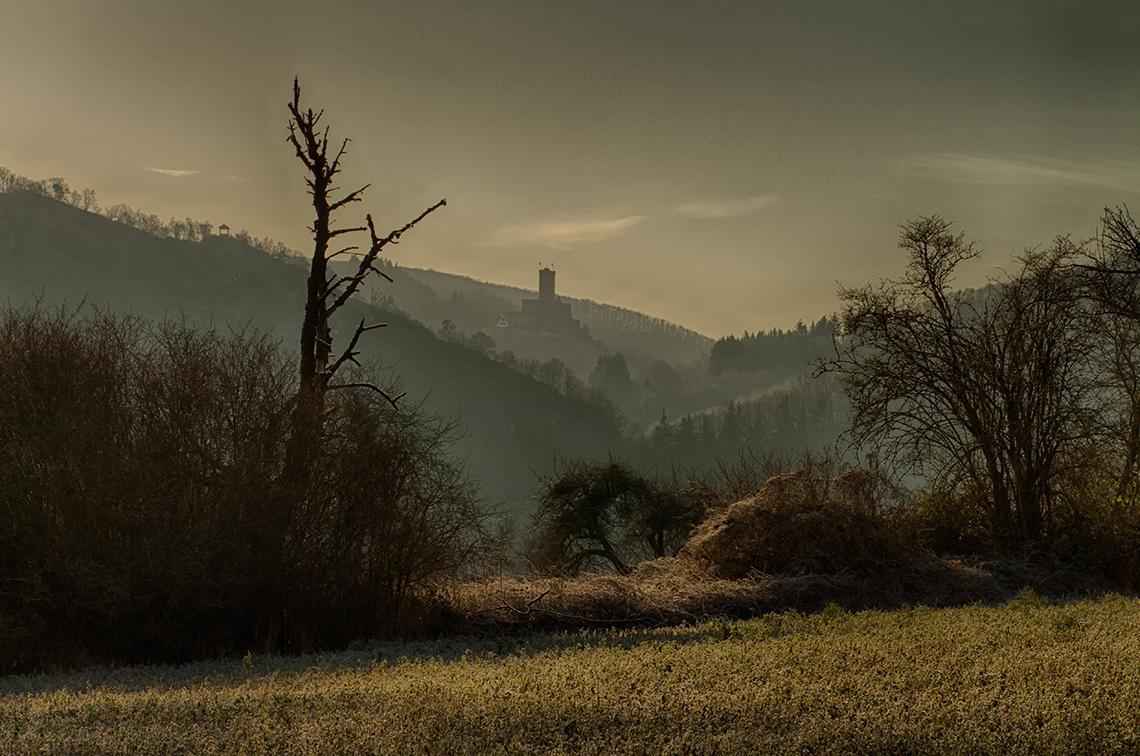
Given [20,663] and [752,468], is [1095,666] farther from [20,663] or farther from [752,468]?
[752,468]

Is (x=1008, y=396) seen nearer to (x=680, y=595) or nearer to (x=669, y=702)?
(x=680, y=595)

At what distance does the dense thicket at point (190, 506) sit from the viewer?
12.5 meters

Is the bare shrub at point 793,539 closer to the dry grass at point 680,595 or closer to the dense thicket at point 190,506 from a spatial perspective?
the dry grass at point 680,595

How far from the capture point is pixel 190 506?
514 inches

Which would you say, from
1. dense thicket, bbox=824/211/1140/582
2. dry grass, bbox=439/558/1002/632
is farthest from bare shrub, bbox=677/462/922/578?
dense thicket, bbox=824/211/1140/582

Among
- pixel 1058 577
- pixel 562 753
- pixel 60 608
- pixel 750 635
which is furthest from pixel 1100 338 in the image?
pixel 60 608

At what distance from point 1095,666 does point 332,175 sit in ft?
46.9

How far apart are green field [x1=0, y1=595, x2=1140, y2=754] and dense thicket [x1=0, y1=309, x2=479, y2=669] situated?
2.62 meters

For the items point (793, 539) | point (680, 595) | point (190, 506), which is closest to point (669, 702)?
point (680, 595)

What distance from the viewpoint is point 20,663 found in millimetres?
12109

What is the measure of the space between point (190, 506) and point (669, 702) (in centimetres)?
872

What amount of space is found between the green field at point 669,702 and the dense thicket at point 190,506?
8.60ft

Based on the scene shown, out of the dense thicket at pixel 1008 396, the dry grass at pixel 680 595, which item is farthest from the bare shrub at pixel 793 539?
the dense thicket at pixel 1008 396

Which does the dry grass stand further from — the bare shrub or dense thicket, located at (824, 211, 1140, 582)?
dense thicket, located at (824, 211, 1140, 582)
